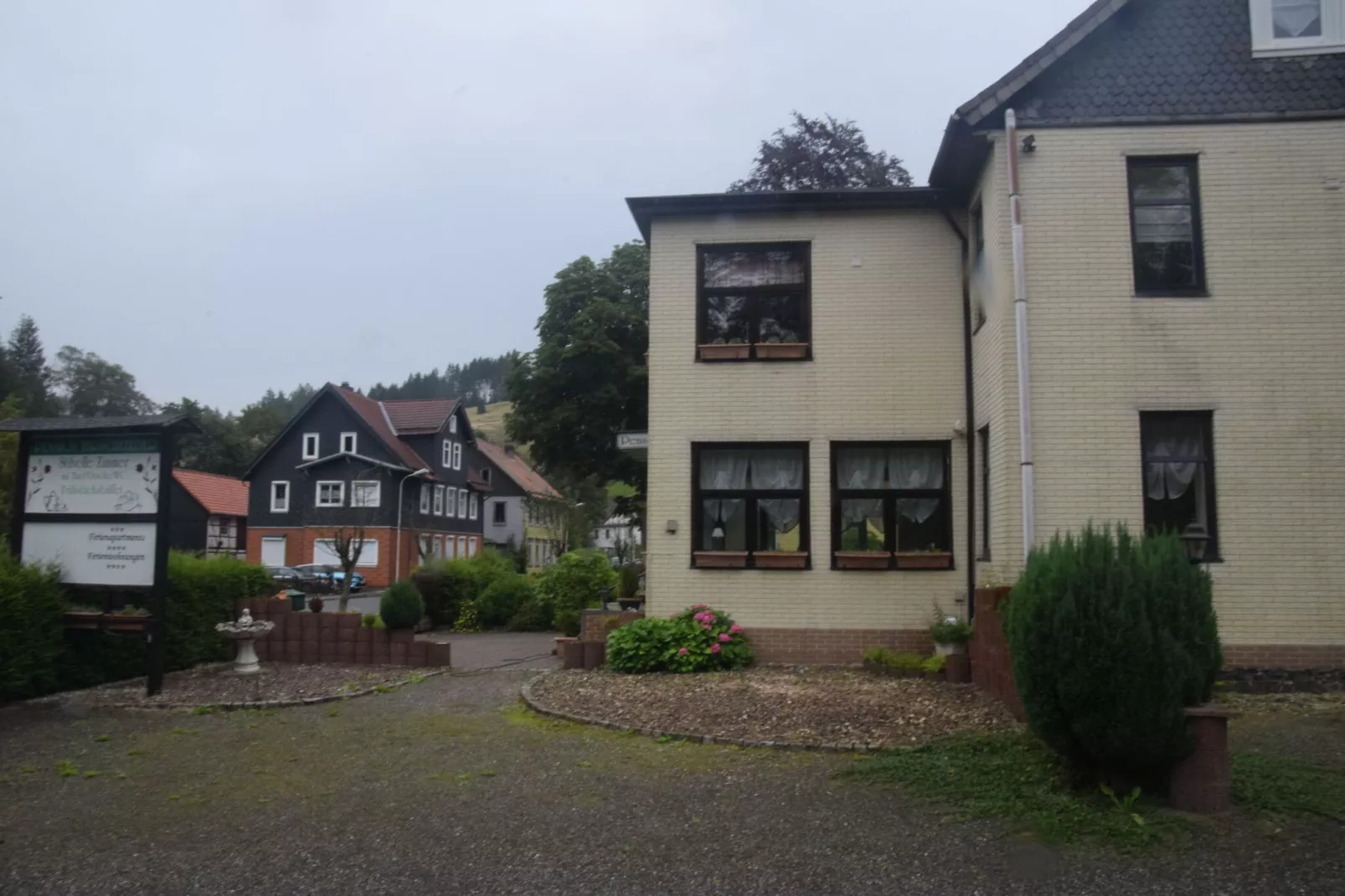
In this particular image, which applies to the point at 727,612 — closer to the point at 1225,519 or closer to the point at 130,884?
the point at 1225,519

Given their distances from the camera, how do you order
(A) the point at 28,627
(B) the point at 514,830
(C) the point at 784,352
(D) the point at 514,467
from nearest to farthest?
1. (B) the point at 514,830
2. (A) the point at 28,627
3. (C) the point at 784,352
4. (D) the point at 514,467

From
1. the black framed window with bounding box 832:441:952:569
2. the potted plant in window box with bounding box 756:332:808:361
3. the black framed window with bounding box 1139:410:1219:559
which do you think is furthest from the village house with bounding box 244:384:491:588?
the black framed window with bounding box 1139:410:1219:559

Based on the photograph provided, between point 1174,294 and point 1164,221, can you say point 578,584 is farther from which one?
point 1164,221

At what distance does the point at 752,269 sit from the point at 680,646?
5.10m

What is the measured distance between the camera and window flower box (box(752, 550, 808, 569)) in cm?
1372

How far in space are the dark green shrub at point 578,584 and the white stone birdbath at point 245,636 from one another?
24.3ft

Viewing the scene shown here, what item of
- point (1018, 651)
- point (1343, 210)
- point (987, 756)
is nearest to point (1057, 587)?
point (1018, 651)

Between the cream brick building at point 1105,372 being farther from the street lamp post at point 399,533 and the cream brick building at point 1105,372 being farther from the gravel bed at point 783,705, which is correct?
the street lamp post at point 399,533

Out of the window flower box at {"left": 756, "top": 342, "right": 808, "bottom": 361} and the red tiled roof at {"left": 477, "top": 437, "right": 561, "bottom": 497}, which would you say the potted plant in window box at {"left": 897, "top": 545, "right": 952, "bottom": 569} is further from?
the red tiled roof at {"left": 477, "top": 437, "right": 561, "bottom": 497}

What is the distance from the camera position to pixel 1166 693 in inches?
244

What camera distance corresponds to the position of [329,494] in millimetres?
55000

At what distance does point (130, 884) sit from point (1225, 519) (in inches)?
414

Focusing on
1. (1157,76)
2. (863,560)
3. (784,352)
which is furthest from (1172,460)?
(784,352)

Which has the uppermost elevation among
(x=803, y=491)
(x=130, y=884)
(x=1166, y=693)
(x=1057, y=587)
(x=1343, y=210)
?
(x=1343, y=210)
